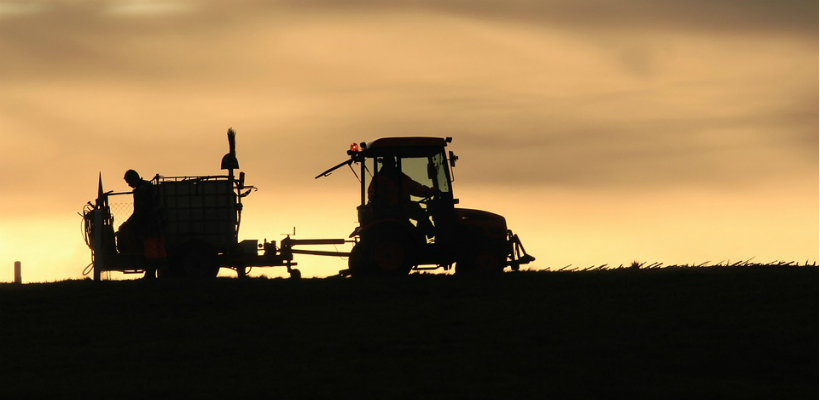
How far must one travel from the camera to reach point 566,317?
1719 centimetres

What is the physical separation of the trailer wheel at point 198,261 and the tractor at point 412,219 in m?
4.14

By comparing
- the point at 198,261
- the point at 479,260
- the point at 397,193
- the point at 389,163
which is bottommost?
the point at 479,260

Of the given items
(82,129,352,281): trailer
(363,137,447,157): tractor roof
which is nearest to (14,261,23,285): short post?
(82,129,352,281): trailer

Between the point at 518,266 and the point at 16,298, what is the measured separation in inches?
365

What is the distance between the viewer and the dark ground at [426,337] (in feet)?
43.1

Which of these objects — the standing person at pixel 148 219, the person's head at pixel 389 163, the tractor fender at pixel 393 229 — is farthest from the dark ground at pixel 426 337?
the standing person at pixel 148 219

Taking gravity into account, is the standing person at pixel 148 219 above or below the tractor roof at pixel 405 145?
below

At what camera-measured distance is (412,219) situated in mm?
22641

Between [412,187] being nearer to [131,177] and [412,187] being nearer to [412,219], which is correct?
[412,219]

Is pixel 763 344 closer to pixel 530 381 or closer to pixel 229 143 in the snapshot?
pixel 530 381

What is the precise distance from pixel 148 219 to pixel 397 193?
5.37 meters

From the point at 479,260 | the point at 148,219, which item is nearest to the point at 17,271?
the point at 148,219

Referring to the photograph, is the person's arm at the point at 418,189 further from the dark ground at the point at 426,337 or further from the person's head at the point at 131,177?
the person's head at the point at 131,177

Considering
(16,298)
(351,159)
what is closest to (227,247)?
(351,159)
